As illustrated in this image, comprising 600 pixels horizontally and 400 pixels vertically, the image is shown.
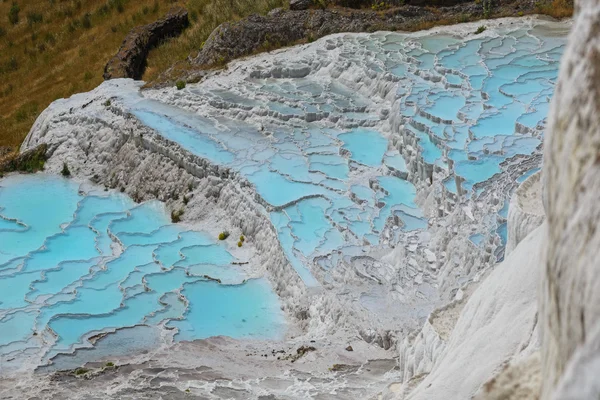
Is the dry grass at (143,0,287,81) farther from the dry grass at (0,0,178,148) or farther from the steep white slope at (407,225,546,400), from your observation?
the steep white slope at (407,225,546,400)

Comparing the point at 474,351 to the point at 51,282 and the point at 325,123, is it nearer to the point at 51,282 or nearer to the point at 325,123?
the point at 51,282

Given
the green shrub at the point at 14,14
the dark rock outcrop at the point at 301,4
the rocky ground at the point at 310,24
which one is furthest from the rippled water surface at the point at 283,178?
the green shrub at the point at 14,14

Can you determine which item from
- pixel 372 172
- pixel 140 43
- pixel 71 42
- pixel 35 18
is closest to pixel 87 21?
pixel 71 42

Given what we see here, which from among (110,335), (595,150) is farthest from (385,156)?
(595,150)

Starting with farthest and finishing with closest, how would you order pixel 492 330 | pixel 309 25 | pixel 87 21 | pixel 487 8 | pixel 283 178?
pixel 87 21, pixel 487 8, pixel 309 25, pixel 283 178, pixel 492 330

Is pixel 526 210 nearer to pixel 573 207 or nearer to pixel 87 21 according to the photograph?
pixel 573 207
